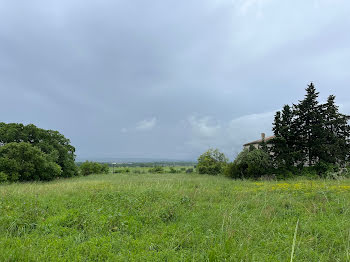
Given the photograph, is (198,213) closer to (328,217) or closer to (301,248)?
(301,248)

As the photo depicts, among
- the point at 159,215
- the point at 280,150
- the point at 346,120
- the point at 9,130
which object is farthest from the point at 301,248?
the point at 9,130

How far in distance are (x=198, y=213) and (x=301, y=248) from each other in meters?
2.27

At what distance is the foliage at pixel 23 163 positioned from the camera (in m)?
14.9

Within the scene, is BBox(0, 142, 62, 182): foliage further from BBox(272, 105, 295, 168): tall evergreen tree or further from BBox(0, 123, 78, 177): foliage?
BBox(272, 105, 295, 168): tall evergreen tree

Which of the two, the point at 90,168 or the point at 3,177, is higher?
the point at 3,177

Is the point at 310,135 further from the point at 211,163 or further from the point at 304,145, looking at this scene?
the point at 211,163

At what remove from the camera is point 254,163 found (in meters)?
16.7

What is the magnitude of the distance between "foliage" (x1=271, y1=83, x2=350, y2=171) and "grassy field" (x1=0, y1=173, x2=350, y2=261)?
38.5 feet

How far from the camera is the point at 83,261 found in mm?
2760

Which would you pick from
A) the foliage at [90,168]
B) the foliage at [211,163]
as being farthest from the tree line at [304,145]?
the foliage at [90,168]

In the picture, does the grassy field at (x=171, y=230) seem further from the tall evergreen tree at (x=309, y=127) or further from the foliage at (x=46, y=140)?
the foliage at (x=46, y=140)

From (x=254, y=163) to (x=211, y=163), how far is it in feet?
36.4

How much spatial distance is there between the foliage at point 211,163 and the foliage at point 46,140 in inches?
657

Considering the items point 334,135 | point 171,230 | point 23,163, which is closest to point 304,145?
point 334,135
